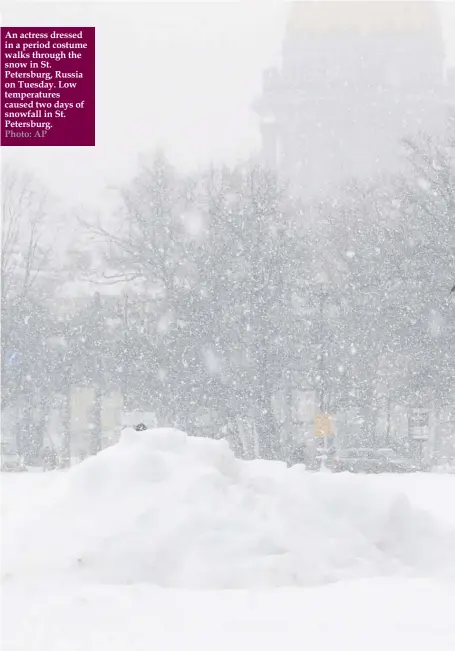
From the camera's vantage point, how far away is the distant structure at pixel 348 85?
100m

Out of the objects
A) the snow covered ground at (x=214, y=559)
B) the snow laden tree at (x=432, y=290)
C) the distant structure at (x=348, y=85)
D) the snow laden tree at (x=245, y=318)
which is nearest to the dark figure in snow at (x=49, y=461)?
the snow laden tree at (x=245, y=318)

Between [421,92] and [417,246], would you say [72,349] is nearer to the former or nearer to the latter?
[417,246]

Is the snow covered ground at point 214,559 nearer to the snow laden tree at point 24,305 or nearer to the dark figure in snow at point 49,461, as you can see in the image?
the dark figure in snow at point 49,461

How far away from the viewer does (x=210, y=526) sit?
10.4 meters

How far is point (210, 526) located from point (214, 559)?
41 centimetres

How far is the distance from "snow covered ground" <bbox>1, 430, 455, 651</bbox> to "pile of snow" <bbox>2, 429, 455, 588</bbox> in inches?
0.6

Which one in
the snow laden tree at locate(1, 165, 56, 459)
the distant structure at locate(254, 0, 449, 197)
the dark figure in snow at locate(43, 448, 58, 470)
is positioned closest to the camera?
the dark figure in snow at locate(43, 448, 58, 470)

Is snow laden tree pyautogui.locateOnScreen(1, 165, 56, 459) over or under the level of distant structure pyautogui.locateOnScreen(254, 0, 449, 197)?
under

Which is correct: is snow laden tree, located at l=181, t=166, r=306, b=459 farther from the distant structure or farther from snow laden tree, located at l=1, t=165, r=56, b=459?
the distant structure

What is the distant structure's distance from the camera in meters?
100

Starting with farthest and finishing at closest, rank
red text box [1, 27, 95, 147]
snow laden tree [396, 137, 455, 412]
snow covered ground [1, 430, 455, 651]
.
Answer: snow laden tree [396, 137, 455, 412], red text box [1, 27, 95, 147], snow covered ground [1, 430, 455, 651]

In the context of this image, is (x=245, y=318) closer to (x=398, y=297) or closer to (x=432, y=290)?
(x=398, y=297)

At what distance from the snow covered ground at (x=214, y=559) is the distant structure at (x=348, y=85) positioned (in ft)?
284

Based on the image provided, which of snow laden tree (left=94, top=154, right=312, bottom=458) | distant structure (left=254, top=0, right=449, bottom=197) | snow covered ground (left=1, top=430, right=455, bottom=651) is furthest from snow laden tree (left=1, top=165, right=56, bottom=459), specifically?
distant structure (left=254, top=0, right=449, bottom=197)
